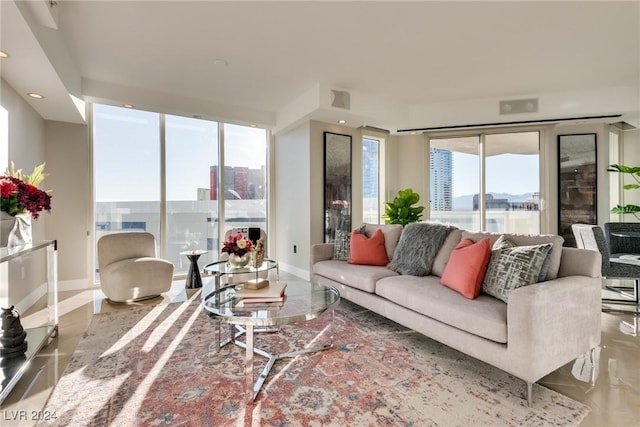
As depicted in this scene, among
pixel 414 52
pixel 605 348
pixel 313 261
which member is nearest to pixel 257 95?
pixel 414 52

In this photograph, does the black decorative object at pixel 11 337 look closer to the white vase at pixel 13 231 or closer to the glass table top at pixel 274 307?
the white vase at pixel 13 231

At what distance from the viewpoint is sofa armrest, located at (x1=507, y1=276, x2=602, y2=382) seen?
1.70 meters

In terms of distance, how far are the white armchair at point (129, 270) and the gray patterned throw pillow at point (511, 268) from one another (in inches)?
137

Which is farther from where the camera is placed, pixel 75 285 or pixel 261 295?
pixel 75 285

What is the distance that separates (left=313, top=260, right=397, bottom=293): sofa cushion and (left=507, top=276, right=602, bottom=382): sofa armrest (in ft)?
4.19

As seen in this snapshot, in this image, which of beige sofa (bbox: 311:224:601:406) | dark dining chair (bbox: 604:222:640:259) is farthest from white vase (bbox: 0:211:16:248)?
dark dining chair (bbox: 604:222:640:259)

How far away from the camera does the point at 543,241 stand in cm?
227

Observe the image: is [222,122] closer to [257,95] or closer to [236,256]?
[257,95]

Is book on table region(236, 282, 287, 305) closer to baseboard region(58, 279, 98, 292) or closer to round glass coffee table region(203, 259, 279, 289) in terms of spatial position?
round glass coffee table region(203, 259, 279, 289)

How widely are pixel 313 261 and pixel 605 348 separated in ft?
8.99

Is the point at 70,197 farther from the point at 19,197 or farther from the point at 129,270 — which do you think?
the point at 19,197

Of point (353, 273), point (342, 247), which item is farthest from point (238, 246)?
point (342, 247)

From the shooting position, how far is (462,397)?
181 centimetres

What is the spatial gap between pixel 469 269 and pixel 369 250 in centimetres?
128
